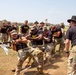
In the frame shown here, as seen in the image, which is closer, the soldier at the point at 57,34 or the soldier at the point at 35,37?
the soldier at the point at 35,37

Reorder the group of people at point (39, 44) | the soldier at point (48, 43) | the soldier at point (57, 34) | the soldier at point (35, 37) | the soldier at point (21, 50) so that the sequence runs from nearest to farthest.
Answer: the group of people at point (39, 44)
the soldier at point (21, 50)
the soldier at point (35, 37)
the soldier at point (48, 43)
the soldier at point (57, 34)

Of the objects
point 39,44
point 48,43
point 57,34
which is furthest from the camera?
point 57,34

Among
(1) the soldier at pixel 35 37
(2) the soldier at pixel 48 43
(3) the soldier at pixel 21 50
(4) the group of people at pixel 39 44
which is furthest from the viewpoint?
(2) the soldier at pixel 48 43

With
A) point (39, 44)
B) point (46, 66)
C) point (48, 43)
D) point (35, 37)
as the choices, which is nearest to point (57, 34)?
point (48, 43)

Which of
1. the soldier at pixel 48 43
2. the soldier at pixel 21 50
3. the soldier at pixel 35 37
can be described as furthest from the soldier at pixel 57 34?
the soldier at pixel 21 50

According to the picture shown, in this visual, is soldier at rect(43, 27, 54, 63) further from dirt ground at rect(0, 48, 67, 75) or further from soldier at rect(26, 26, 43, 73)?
soldier at rect(26, 26, 43, 73)

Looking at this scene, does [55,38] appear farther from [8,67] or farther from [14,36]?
[14,36]

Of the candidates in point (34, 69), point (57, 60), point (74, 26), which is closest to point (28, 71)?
point (34, 69)

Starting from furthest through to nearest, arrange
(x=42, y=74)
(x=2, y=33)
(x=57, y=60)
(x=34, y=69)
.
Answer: (x=2, y=33) → (x=57, y=60) → (x=34, y=69) → (x=42, y=74)

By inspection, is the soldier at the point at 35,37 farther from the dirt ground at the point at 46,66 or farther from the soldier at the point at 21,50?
the soldier at the point at 21,50

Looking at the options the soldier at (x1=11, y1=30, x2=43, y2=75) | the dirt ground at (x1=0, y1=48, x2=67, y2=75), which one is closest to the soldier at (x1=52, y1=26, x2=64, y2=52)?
the dirt ground at (x1=0, y1=48, x2=67, y2=75)

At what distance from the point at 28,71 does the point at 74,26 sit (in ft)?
11.7

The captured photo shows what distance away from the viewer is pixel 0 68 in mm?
9398

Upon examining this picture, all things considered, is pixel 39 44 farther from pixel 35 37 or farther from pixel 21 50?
pixel 21 50
